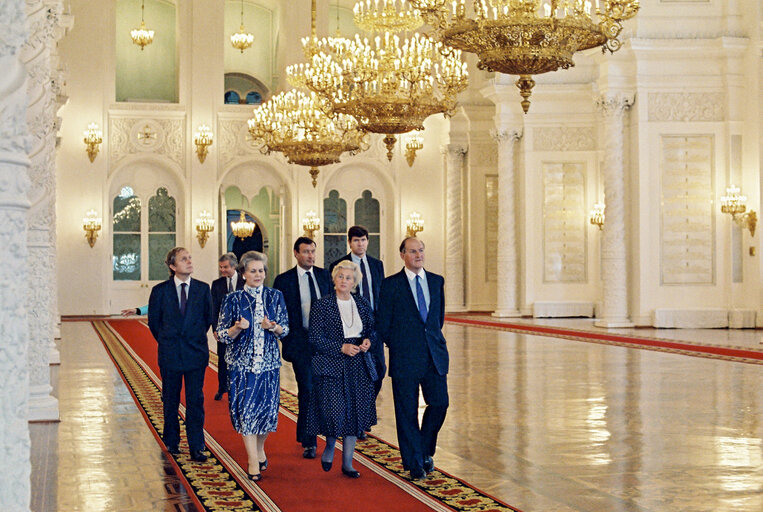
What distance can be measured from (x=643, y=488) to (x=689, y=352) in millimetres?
8721

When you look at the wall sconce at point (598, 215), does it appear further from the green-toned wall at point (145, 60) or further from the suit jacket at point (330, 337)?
the suit jacket at point (330, 337)

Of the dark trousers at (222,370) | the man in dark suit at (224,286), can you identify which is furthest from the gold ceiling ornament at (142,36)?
the dark trousers at (222,370)

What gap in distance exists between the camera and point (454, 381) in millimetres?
11102

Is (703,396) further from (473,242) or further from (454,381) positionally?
(473,242)

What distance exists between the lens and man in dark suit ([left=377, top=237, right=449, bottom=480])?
6.11 meters

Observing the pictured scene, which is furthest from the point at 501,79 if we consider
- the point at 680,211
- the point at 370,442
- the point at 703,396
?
the point at 370,442

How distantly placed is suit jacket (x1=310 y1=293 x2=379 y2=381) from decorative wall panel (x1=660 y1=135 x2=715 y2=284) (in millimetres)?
13221

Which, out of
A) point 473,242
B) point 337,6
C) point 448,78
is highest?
point 337,6

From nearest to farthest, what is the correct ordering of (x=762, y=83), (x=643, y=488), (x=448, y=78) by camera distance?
(x=643, y=488)
(x=448, y=78)
(x=762, y=83)

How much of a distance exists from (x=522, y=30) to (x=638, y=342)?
7237 millimetres

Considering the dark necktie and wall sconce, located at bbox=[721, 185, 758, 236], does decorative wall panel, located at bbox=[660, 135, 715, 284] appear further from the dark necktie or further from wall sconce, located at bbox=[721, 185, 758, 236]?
the dark necktie

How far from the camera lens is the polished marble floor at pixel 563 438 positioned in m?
5.57

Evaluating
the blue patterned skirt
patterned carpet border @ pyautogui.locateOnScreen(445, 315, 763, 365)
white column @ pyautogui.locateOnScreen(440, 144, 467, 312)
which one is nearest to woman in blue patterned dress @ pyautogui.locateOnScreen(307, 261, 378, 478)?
the blue patterned skirt

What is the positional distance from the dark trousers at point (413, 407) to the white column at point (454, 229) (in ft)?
63.2
